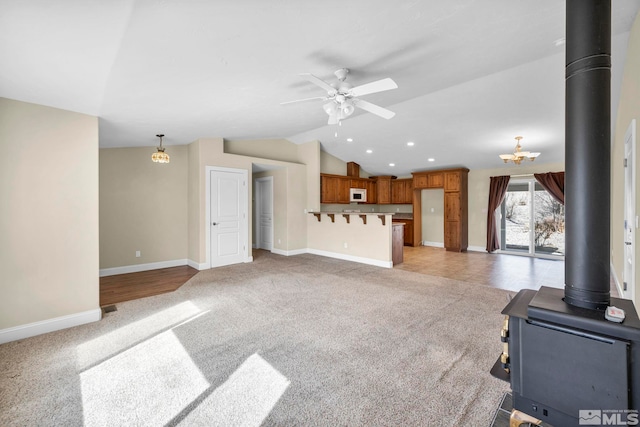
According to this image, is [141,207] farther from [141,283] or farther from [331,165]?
[331,165]

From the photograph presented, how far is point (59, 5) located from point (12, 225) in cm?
232

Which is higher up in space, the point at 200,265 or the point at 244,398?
the point at 200,265

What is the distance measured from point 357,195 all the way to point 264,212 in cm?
302

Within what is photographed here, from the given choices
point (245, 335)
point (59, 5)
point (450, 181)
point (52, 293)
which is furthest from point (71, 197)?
point (450, 181)

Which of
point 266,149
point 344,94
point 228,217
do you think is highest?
point 266,149

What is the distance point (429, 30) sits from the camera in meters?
2.32

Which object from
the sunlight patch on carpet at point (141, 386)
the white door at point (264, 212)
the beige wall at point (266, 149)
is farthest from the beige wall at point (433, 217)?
the sunlight patch on carpet at point (141, 386)

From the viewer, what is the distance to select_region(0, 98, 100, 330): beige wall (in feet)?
8.54

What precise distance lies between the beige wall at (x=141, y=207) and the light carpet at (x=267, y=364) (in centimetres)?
205

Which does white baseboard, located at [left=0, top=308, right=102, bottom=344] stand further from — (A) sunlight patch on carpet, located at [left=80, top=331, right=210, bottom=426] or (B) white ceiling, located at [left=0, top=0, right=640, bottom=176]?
(B) white ceiling, located at [left=0, top=0, right=640, bottom=176]

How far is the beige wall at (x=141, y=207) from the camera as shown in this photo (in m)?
5.02

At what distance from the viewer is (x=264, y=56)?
243 centimetres

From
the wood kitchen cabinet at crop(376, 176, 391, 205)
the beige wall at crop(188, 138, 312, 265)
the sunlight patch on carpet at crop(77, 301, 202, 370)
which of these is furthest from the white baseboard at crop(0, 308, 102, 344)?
the wood kitchen cabinet at crop(376, 176, 391, 205)

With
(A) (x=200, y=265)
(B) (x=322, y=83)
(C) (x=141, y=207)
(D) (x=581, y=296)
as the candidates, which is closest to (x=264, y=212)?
(A) (x=200, y=265)
